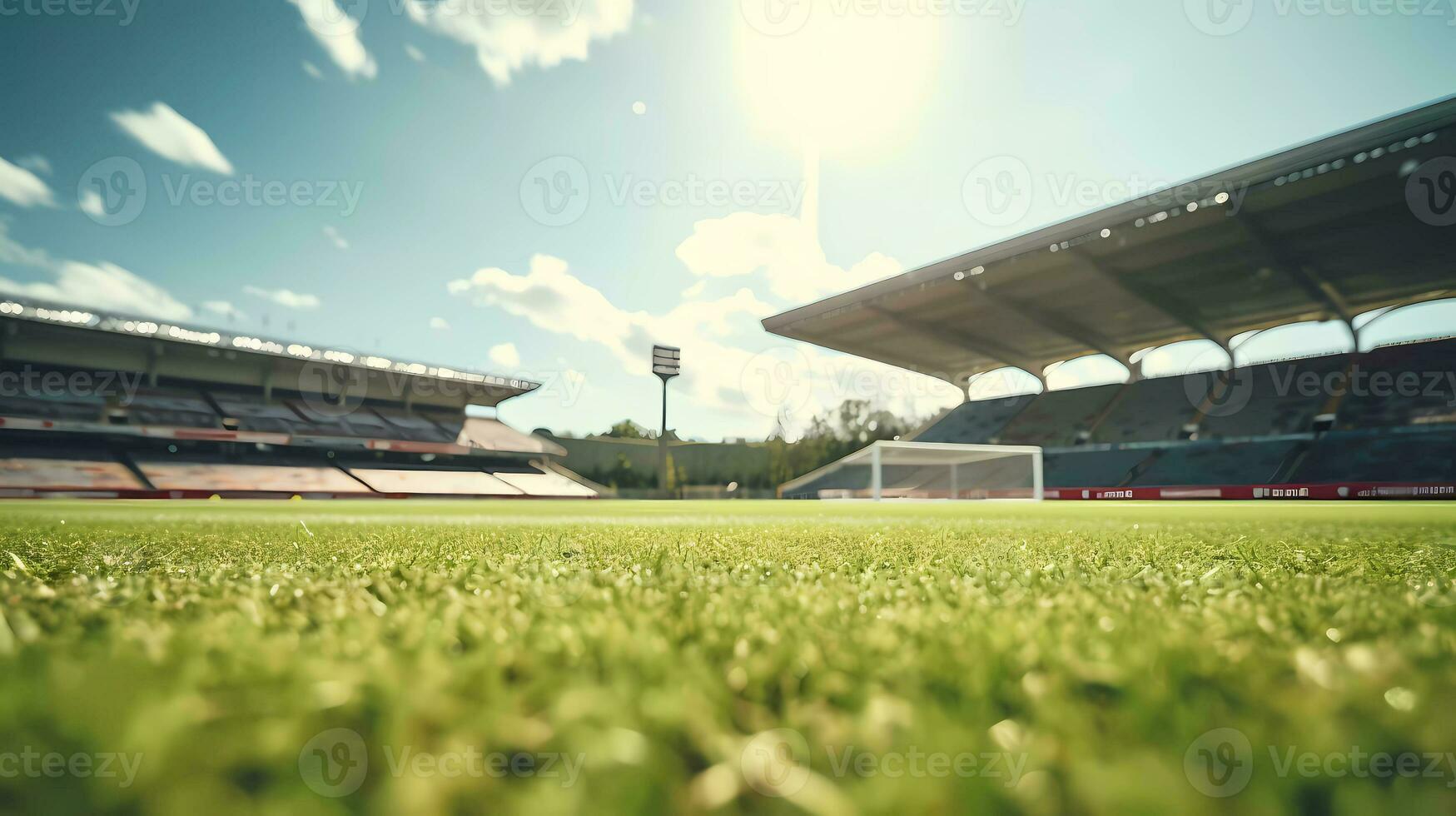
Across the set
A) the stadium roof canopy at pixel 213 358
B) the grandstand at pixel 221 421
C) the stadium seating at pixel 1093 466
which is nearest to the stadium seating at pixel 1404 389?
the stadium seating at pixel 1093 466

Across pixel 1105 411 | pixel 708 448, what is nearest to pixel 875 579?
pixel 1105 411

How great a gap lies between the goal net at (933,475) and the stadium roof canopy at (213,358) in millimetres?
21976

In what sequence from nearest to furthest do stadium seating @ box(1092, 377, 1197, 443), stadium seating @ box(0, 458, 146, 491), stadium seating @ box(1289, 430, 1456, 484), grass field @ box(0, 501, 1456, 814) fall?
grass field @ box(0, 501, 1456, 814) < stadium seating @ box(0, 458, 146, 491) < stadium seating @ box(1289, 430, 1456, 484) < stadium seating @ box(1092, 377, 1197, 443)

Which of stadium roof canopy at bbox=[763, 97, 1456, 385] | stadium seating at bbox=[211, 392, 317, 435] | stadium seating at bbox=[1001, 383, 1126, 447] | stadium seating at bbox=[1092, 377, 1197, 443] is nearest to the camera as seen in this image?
stadium roof canopy at bbox=[763, 97, 1456, 385]

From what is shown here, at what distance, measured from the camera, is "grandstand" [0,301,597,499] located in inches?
1064

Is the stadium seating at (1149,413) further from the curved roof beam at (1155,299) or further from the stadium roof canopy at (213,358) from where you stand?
the stadium roof canopy at (213,358)

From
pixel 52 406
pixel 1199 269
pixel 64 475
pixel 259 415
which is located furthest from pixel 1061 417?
pixel 52 406

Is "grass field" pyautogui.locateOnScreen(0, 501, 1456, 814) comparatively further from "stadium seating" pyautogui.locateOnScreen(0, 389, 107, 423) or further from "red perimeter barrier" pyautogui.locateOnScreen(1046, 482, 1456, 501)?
"stadium seating" pyautogui.locateOnScreen(0, 389, 107, 423)

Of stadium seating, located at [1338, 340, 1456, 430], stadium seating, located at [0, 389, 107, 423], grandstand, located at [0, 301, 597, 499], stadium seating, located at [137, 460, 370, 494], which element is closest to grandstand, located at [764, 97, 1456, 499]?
stadium seating, located at [1338, 340, 1456, 430]

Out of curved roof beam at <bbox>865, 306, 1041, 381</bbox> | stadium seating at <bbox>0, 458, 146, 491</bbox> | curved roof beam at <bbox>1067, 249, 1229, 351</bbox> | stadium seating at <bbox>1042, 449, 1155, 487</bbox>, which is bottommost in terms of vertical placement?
stadium seating at <bbox>0, 458, 146, 491</bbox>

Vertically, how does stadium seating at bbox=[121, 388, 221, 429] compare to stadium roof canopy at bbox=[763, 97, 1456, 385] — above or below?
below

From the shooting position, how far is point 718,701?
771mm

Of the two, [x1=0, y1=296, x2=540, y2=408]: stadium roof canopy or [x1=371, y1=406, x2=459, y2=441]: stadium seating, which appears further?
[x1=371, y1=406, x2=459, y2=441]: stadium seating

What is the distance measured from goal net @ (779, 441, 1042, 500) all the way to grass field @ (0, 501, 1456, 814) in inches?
1081
